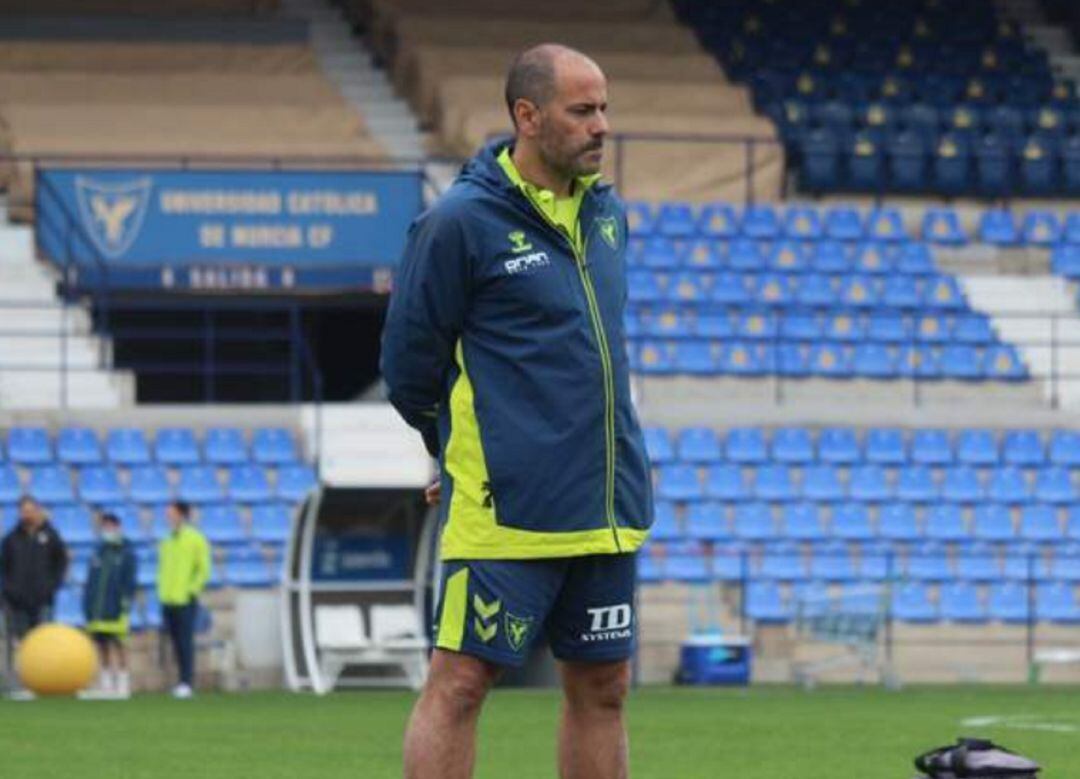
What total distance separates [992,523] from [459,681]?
20.3m

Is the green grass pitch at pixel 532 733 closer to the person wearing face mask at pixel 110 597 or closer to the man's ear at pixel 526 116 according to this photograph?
the person wearing face mask at pixel 110 597

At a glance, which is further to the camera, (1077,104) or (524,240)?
(1077,104)

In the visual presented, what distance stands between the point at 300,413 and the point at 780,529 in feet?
13.6

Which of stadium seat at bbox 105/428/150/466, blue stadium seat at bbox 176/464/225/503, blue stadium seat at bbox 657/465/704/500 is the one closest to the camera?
blue stadium seat at bbox 176/464/225/503

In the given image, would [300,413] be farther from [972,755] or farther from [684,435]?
[972,755]

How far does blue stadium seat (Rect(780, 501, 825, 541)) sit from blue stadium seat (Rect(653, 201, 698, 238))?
4121mm

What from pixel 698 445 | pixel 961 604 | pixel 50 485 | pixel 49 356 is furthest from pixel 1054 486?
pixel 49 356

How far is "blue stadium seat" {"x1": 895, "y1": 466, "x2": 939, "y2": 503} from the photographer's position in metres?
27.9

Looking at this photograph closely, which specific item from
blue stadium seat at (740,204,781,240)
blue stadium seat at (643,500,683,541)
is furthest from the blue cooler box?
blue stadium seat at (740,204,781,240)

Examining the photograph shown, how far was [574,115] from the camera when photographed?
7941mm

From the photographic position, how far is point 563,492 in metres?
7.91

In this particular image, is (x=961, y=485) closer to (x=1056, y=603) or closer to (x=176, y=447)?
(x=1056, y=603)

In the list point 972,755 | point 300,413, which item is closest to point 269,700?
point 300,413

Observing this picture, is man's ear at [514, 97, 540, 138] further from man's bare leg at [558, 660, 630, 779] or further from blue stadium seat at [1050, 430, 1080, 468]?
blue stadium seat at [1050, 430, 1080, 468]
